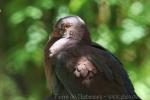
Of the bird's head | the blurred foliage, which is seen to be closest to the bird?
the bird's head

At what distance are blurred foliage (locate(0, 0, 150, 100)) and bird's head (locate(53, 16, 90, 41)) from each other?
45.0 inches

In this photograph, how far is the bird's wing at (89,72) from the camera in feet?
6.46

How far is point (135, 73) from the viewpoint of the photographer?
3371mm

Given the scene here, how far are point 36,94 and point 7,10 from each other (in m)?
0.58

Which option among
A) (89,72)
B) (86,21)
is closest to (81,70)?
(89,72)

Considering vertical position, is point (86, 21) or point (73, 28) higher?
point (86, 21)

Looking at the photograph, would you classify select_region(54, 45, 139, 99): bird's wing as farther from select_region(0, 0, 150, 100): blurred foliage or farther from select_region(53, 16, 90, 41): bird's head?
select_region(0, 0, 150, 100): blurred foliage

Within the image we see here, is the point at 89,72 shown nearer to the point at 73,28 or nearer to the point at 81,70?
the point at 81,70

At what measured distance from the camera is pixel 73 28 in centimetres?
204

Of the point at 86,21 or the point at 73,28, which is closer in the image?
the point at 73,28

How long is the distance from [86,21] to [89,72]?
59.6 inches

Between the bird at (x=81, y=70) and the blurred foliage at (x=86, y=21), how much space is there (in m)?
1.17

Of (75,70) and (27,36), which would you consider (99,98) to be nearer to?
(75,70)

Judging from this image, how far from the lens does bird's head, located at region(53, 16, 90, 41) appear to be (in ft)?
6.63
